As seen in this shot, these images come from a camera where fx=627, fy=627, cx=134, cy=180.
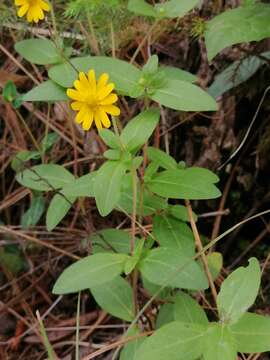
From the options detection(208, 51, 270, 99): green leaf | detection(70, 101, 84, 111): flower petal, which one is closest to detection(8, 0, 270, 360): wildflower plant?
detection(70, 101, 84, 111): flower petal

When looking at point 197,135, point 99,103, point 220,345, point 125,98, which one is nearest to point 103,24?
point 125,98

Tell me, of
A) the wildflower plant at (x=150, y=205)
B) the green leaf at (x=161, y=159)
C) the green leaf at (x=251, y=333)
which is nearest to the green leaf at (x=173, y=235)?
the wildflower plant at (x=150, y=205)

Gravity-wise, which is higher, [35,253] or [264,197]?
[264,197]

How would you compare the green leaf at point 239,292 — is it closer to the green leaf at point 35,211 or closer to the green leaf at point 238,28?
the green leaf at point 238,28

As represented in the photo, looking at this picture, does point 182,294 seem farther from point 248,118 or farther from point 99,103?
point 248,118

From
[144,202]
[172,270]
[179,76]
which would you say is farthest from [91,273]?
[179,76]

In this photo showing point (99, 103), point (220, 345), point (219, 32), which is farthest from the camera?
point (219, 32)
